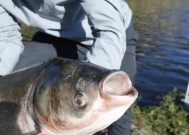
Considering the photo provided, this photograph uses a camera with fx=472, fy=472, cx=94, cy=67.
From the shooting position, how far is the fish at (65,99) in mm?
2621

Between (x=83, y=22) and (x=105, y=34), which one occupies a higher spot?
(x=105, y=34)

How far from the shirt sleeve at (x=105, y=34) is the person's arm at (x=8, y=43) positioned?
1.02m

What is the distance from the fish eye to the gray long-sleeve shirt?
0.70m

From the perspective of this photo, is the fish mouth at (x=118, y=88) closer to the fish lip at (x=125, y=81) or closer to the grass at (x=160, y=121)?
the fish lip at (x=125, y=81)

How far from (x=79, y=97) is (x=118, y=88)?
24cm

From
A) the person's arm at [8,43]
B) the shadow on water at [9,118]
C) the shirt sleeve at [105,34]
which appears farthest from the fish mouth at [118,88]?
the person's arm at [8,43]

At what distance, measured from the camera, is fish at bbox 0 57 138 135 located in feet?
8.60

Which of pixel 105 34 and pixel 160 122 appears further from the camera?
pixel 160 122

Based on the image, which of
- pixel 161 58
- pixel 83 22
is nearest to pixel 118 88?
pixel 83 22

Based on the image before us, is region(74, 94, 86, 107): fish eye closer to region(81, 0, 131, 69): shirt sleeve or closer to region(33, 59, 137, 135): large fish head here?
region(33, 59, 137, 135): large fish head

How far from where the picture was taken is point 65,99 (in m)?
2.75

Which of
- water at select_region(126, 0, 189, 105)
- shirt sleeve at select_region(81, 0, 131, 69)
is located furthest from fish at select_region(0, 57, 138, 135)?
water at select_region(126, 0, 189, 105)

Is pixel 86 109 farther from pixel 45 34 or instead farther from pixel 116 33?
pixel 45 34

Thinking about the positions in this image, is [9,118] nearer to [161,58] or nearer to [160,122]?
[160,122]
